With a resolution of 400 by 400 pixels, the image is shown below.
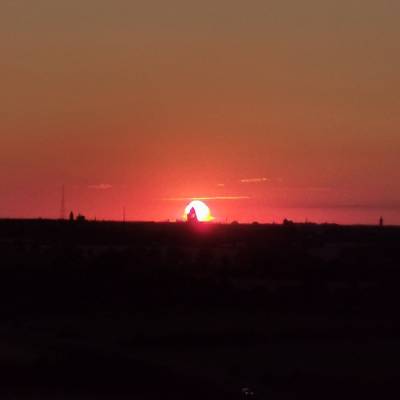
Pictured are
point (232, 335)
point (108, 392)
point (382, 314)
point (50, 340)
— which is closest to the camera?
point (108, 392)

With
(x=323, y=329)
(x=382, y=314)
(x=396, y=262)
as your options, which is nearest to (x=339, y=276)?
(x=396, y=262)

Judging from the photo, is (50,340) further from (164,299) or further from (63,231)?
(63,231)

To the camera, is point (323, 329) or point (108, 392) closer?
point (108, 392)

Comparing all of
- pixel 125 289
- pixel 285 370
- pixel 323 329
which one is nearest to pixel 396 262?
pixel 125 289

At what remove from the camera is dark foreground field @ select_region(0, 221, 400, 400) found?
77.4 ft

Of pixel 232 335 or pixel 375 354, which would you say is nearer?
pixel 375 354

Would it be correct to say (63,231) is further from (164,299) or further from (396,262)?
(164,299)

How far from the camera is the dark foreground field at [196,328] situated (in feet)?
77.4

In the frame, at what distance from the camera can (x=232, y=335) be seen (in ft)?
119

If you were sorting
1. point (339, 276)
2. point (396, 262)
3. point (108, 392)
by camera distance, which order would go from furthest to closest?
point (396, 262), point (339, 276), point (108, 392)

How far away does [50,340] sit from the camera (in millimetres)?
31203

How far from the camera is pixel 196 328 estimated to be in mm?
39031

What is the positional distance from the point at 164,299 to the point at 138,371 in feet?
83.1

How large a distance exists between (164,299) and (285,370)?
23.1 metres
